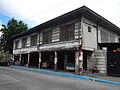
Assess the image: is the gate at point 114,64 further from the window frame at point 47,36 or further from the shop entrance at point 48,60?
the shop entrance at point 48,60

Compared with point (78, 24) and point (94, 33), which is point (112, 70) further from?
point (78, 24)

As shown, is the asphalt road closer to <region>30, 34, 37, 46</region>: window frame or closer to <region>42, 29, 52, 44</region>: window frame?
<region>42, 29, 52, 44</region>: window frame

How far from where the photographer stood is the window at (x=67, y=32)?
15073 mm

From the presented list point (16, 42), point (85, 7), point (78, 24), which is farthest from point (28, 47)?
point (85, 7)

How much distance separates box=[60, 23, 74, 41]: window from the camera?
15073 mm

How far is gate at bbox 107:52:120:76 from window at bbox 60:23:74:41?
429cm

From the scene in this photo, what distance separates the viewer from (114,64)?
43.0 ft

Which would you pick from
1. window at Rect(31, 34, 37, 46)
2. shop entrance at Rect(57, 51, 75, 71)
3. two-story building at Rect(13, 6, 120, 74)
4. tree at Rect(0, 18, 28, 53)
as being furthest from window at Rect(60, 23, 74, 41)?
tree at Rect(0, 18, 28, 53)

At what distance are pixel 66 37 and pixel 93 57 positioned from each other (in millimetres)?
3595

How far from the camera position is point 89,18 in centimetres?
1497

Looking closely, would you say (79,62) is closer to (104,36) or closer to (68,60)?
(68,60)

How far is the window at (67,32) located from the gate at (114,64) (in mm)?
4288

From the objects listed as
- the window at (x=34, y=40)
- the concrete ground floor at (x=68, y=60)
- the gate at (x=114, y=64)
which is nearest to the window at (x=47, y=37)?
the concrete ground floor at (x=68, y=60)

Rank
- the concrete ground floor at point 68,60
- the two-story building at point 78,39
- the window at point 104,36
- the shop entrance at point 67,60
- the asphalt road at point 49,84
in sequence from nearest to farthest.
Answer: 1. the asphalt road at point 49,84
2. the concrete ground floor at point 68,60
3. the two-story building at point 78,39
4. the shop entrance at point 67,60
5. the window at point 104,36
